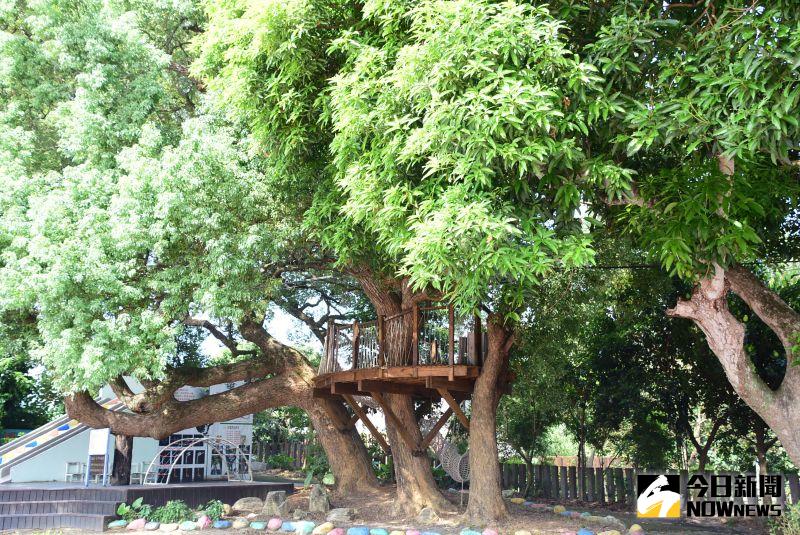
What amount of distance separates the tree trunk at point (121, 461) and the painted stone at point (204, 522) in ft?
9.33

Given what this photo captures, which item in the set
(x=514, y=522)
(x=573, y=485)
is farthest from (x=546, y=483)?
(x=514, y=522)

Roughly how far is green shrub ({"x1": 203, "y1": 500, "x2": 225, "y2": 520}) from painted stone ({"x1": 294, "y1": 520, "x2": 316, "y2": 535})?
1.57m

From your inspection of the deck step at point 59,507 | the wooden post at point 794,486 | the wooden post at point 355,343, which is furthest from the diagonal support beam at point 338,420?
the wooden post at point 794,486

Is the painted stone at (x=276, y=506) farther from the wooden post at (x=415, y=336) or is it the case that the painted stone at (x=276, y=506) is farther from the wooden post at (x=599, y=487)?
the wooden post at (x=599, y=487)

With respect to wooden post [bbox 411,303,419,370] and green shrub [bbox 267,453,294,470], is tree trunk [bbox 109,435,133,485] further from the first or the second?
green shrub [bbox 267,453,294,470]

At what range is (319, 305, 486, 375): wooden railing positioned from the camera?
1031cm

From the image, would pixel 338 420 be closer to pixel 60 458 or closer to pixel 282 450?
pixel 60 458

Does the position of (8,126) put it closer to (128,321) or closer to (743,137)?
(128,321)

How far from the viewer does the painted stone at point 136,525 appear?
1052 cm

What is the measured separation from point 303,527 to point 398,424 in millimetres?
2424

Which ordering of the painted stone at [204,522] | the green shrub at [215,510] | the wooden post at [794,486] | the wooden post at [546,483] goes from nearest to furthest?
the painted stone at [204,522] < the green shrub at [215,510] < the wooden post at [794,486] < the wooden post at [546,483]

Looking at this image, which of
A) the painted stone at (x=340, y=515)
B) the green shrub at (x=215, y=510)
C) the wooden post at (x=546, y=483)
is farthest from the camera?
the wooden post at (x=546, y=483)

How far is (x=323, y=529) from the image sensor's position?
10031mm

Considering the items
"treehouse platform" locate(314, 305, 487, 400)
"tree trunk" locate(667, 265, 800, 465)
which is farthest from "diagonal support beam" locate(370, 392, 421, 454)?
"tree trunk" locate(667, 265, 800, 465)
